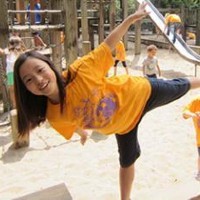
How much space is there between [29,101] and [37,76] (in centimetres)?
17

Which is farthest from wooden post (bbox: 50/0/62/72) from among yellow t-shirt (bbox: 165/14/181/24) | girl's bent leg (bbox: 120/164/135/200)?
girl's bent leg (bbox: 120/164/135/200)

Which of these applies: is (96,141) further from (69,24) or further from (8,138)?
(69,24)

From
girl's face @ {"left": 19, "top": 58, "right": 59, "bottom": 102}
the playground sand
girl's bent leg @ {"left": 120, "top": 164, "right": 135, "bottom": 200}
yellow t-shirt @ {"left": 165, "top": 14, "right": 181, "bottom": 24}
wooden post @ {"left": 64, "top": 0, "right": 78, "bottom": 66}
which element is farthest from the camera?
yellow t-shirt @ {"left": 165, "top": 14, "right": 181, "bottom": 24}

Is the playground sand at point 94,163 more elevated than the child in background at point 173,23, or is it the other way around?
the child in background at point 173,23

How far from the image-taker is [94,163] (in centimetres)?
416

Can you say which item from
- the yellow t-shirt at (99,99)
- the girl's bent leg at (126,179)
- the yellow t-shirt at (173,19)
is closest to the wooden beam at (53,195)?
the girl's bent leg at (126,179)

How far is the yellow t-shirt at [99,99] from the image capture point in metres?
1.84

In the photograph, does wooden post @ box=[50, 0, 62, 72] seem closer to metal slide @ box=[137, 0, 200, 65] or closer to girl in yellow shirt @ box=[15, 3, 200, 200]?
metal slide @ box=[137, 0, 200, 65]

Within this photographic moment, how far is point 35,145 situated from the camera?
15.8ft

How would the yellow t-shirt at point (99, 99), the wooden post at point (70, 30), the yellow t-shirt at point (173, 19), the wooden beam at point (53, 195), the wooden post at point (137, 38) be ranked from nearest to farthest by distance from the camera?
the yellow t-shirt at point (99, 99) → the wooden beam at point (53, 195) → the wooden post at point (70, 30) → the yellow t-shirt at point (173, 19) → the wooden post at point (137, 38)

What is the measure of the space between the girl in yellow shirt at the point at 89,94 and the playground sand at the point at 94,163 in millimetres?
826

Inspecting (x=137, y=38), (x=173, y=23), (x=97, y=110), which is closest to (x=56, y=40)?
(x=173, y=23)

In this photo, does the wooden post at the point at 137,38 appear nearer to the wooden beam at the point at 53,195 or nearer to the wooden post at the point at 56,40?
the wooden post at the point at 56,40

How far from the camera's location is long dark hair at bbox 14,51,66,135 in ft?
5.50
